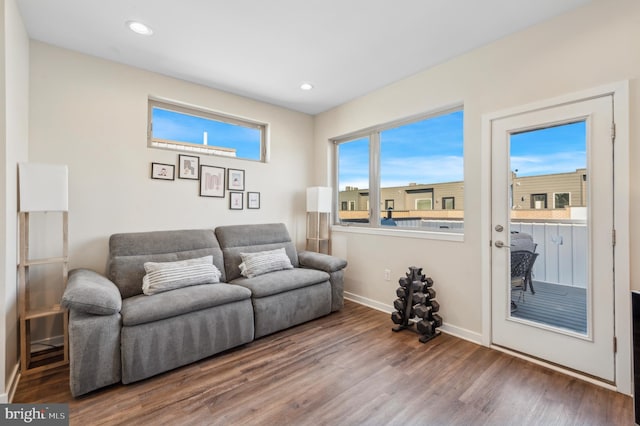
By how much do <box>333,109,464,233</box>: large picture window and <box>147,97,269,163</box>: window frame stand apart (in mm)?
1089

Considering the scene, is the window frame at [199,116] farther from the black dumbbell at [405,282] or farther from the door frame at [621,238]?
the door frame at [621,238]

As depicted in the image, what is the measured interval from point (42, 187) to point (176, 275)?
3.78 feet

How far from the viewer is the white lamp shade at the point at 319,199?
383 cm

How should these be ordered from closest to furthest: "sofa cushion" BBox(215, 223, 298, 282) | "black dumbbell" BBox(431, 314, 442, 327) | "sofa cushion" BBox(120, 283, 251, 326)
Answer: "sofa cushion" BBox(120, 283, 251, 326) → "black dumbbell" BBox(431, 314, 442, 327) → "sofa cushion" BBox(215, 223, 298, 282)

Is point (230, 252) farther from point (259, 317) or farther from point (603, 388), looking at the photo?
point (603, 388)

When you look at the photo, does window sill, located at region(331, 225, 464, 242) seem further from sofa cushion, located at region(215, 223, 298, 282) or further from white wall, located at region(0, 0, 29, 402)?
white wall, located at region(0, 0, 29, 402)

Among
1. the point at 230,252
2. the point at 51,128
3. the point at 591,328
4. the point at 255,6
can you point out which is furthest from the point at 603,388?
the point at 51,128

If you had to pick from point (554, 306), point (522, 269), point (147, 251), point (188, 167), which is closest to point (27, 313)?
point (147, 251)

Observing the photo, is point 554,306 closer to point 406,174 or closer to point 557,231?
point 557,231

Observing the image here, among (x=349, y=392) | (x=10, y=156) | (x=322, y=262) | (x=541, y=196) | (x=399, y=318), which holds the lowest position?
(x=349, y=392)

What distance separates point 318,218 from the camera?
160 inches

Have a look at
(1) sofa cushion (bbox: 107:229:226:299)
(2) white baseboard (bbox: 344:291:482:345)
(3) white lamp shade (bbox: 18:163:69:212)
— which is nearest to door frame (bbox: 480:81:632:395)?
(2) white baseboard (bbox: 344:291:482:345)

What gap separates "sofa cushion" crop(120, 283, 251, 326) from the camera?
2021 mm

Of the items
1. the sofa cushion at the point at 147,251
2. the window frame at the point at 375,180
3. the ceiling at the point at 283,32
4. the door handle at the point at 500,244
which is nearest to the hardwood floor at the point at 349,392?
the sofa cushion at the point at 147,251
